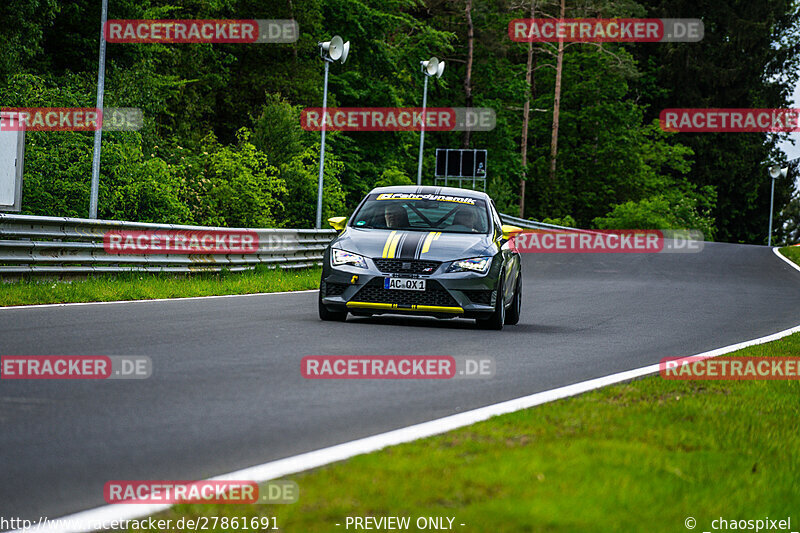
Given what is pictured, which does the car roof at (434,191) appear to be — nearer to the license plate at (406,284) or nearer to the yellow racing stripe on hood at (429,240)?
the yellow racing stripe on hood at (429,240)

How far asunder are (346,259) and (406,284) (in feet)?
2.67

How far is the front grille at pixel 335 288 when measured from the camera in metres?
13.4

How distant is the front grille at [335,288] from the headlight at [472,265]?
1.23m

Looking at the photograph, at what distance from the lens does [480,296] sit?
13.4 m

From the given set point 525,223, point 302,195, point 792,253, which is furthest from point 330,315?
point 525,223

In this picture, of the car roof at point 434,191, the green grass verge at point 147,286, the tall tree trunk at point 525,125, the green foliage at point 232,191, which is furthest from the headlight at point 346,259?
the tall tree trunk at point 525,125

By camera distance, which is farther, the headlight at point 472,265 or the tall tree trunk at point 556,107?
the tall tree trunk at point 556,107

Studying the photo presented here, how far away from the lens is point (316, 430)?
668 centimetres

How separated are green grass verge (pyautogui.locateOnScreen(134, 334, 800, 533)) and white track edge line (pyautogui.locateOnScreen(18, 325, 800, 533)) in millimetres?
125

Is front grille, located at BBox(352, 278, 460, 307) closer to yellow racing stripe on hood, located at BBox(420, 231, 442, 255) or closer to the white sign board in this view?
yellow racing stripe on hood, located at BBox(420, 231, 442, 255)

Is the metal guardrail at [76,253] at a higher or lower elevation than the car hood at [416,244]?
lower

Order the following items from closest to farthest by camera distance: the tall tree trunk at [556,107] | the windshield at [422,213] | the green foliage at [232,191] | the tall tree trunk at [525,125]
→ the windshield at [422,213] < the green foliage at [232,191] < the tall tree trunk at [525,125] < the tall tree trunk at [556,107]

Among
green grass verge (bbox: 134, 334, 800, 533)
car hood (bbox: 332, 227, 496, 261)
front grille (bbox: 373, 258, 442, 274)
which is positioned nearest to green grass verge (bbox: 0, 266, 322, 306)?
car hood (bbox: 332, 227, 496, 261)

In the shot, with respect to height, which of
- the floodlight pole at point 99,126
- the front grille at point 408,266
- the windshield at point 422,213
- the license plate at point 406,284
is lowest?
the license plate at point 406,284
